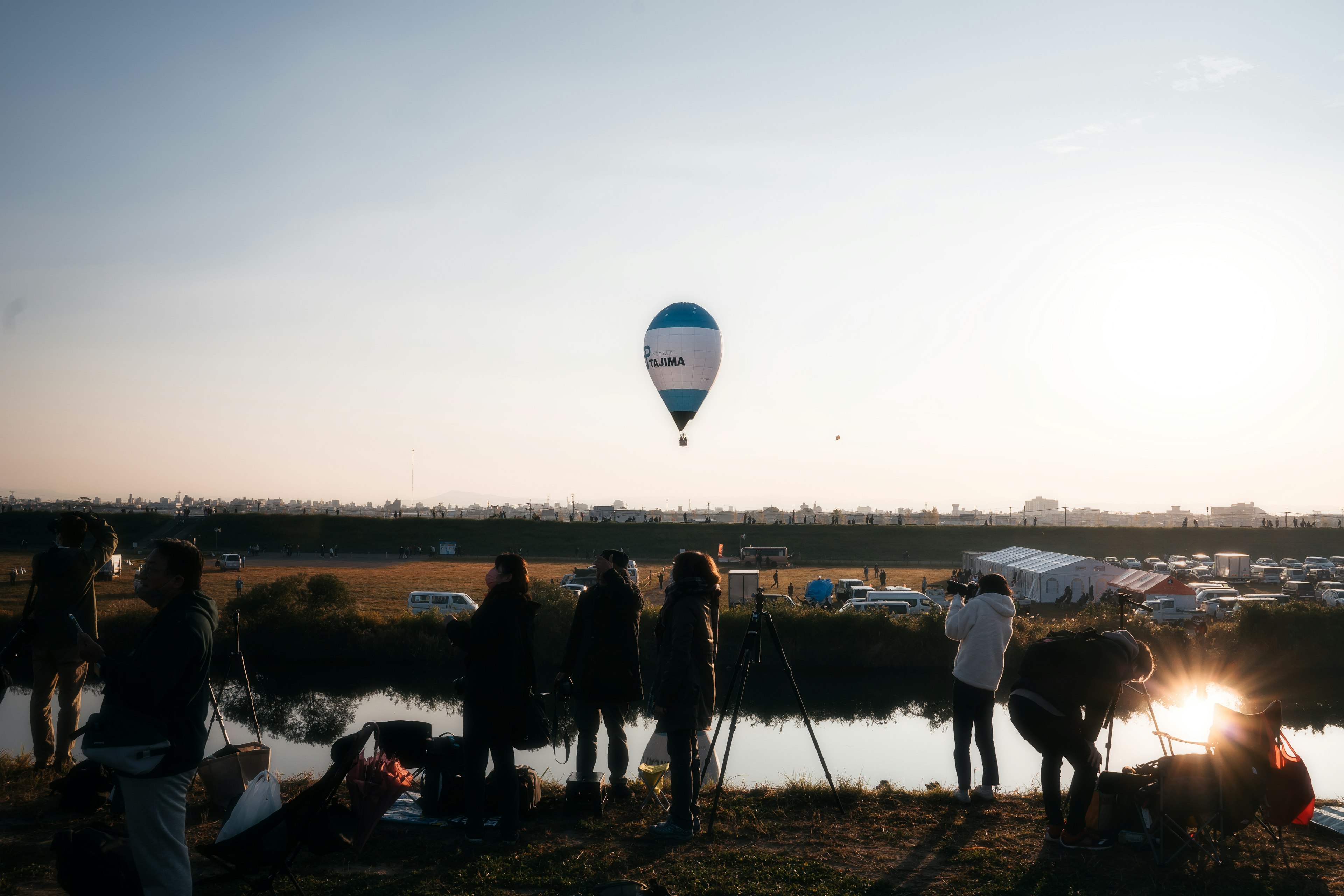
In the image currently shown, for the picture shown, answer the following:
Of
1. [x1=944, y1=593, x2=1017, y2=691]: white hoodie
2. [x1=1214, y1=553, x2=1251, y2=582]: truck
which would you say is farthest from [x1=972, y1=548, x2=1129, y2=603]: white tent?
[x1=944, y1=593, x2=1017, y2=691]: white hoodie

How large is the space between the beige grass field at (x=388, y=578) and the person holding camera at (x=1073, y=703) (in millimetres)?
25168

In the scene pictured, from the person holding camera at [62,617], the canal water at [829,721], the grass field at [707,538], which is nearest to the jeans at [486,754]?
the person holding camera at [62,617]

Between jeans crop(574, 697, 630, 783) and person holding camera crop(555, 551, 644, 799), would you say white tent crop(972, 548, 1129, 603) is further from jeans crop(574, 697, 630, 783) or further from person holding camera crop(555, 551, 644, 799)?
person holding camera crop(555, 551, 644, 799)

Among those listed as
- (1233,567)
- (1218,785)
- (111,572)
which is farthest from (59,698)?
(1233,567)

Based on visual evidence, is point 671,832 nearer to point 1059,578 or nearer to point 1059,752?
point 1059,752

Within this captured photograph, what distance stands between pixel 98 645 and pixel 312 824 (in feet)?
4.55

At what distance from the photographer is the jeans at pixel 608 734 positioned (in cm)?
677

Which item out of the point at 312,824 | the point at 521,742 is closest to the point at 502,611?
the point at 521,742

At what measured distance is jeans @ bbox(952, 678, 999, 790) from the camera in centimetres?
667

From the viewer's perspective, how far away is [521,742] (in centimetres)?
571

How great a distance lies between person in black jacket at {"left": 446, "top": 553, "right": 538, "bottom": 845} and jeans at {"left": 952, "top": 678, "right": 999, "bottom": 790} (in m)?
3.29

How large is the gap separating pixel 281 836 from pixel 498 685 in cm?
148

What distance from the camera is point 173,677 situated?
157 inches

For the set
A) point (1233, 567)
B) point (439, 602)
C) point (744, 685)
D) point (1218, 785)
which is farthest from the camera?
point (1233, 567)
